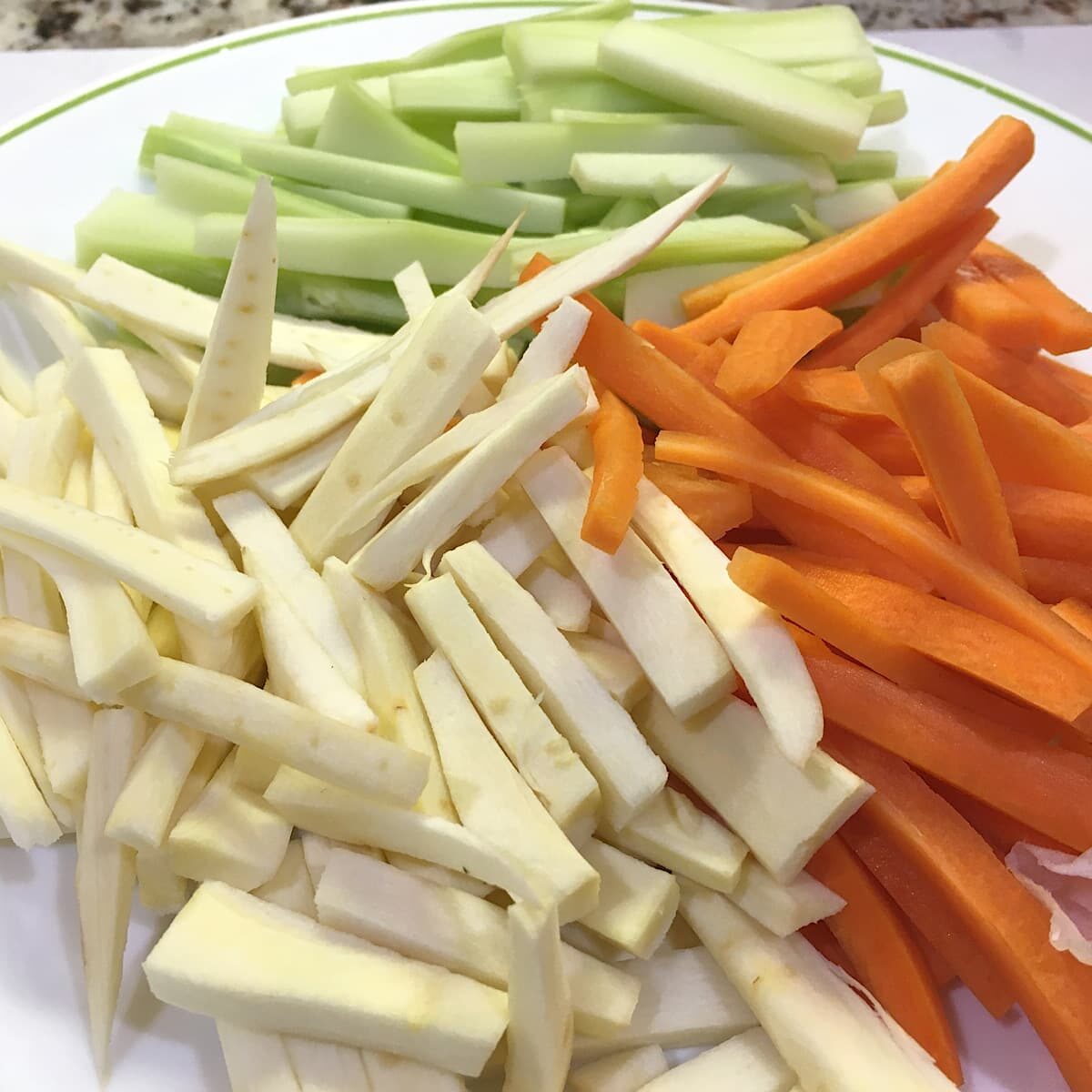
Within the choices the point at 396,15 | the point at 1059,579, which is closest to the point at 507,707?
the point at 1059,579

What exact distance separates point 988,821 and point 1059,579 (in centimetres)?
28

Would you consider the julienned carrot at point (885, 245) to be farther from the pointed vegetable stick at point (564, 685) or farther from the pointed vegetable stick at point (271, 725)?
the pointed vegetable stick at point (271, 725)

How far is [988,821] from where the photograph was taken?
1081mm

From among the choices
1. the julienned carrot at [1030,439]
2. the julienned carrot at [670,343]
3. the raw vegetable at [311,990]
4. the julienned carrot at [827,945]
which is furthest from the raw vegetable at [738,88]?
the raw vegetable at [311,990]

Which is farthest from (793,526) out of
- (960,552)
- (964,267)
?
(964,267)

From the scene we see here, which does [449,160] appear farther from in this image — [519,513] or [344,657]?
[344,657]

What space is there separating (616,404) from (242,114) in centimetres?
106

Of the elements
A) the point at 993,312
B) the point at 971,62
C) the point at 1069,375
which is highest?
the point at 971,62

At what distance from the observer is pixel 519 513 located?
3.82 ft

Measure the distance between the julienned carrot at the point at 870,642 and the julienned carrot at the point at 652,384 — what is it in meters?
0.21

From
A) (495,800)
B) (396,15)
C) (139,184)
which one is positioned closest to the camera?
(495,800)

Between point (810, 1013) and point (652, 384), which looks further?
point (652, 384)

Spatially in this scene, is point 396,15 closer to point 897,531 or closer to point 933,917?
point 897,531

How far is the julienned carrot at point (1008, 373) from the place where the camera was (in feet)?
4.35
